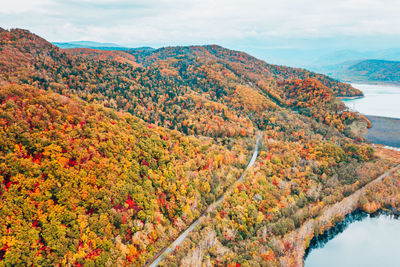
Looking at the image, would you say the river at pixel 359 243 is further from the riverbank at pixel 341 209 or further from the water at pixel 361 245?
the riverbank at pixel 341 209

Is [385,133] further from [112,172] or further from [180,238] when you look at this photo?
[112,172]

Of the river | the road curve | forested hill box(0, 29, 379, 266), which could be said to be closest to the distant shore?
forested hill box(0, 29, 379, 266)

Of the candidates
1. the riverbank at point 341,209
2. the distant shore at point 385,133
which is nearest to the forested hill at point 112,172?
the riverbank at point 341,209

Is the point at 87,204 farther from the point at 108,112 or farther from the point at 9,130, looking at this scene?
the point at 108,112

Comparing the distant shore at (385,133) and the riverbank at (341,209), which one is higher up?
the distant shore at (385,133)

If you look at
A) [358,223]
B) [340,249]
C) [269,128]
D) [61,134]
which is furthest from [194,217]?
[269,128]

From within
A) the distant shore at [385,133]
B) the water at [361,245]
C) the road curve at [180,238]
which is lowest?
A: the water at [361,245]

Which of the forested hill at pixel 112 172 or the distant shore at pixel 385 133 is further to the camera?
the distant shore at pixel 385 133
